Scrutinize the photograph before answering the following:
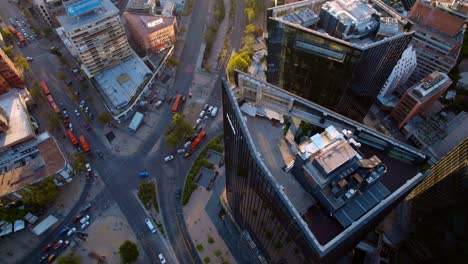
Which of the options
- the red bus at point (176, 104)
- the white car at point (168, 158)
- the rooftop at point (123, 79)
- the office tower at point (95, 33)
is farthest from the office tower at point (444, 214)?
the office tower at point (95, 33)

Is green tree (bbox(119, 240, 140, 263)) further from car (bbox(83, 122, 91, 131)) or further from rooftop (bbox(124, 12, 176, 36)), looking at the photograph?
rooftop (bbox(124, 12, 176, 36))

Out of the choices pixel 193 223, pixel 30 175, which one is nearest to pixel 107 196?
pixel 30 175

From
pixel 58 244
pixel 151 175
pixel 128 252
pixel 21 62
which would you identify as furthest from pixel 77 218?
pixel 21 62

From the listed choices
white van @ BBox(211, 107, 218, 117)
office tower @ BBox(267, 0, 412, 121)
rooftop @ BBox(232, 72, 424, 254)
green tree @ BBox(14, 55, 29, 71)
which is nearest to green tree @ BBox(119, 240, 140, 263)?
rooftop @ BBox(232, 72, 424, 254)

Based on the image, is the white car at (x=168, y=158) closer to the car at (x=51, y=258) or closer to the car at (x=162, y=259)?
the car at (x=162, y=259)

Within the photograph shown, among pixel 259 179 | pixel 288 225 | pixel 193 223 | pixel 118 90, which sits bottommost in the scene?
pixel 193 223

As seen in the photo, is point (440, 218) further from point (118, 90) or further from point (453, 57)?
point (118, 90)
